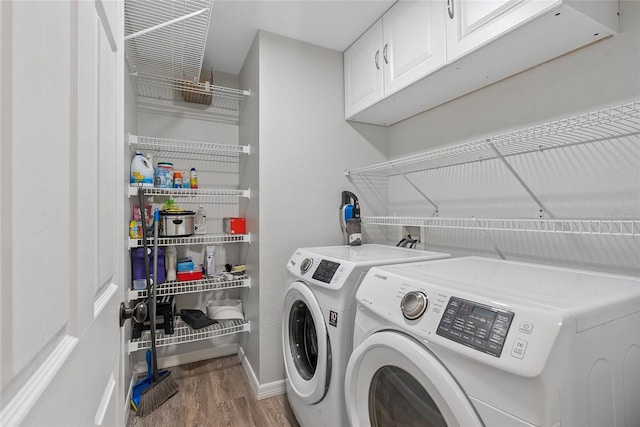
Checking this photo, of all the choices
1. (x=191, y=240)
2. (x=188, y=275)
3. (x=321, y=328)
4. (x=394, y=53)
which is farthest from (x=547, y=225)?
(x=188, y=275)

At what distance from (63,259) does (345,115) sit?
210 cm

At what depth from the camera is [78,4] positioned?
0.50 m

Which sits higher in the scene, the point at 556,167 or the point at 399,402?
the point at 556,167

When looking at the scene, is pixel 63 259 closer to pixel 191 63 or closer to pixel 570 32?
pixel 570 32

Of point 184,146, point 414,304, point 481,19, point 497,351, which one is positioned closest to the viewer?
point 497,351

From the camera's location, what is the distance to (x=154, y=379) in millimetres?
1950

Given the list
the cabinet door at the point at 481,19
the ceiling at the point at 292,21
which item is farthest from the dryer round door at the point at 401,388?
the ceiling at the point at 292,21

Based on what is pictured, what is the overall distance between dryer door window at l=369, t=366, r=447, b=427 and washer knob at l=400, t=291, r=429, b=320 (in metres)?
0.18

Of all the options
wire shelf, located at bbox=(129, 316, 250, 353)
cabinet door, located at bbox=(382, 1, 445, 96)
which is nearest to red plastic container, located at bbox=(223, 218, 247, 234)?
wire shelf, located at bbox=(129, 316, 250, 353)

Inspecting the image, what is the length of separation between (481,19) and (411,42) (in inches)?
17.3

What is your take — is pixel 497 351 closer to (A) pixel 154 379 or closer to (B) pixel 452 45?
(B) pixel 452 45

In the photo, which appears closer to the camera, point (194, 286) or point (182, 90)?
point (194, 286)

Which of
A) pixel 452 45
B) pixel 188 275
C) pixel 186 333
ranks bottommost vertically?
pixel 186 333

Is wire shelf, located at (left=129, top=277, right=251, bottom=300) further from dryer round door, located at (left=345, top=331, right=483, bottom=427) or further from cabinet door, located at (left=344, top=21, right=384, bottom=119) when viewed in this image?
cabinet door, located at (left=344, top=21, right=384, bottom=119)
